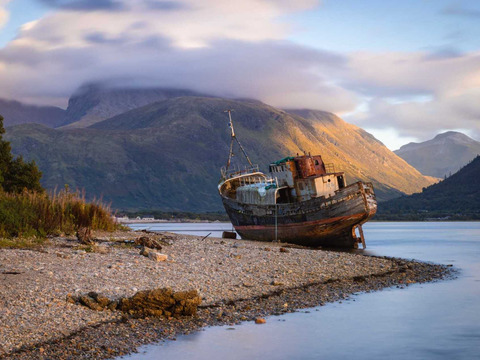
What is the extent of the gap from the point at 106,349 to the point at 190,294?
139 inches

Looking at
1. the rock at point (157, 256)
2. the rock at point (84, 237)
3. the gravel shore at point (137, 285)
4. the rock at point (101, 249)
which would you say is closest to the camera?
the gravel shore at point (137, 285)

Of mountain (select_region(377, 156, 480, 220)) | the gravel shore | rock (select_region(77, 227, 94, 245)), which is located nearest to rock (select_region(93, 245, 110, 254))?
the gravel shore

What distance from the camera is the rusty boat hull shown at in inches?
1775

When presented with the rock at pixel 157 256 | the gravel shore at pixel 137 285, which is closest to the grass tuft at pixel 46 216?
the gravel shore at pixel 137 285

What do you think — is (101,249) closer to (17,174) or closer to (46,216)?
(46,216)

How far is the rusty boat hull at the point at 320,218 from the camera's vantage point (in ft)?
148

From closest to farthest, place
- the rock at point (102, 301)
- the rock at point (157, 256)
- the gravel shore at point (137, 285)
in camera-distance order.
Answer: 1. the gravel shore at point (137, 285)
2. the rock at point (102, 301)
3. the rock at point (157, 256)

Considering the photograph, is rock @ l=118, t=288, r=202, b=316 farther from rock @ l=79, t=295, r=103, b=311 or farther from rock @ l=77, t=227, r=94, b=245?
rock @ l=77, t=227, r=94, b=245

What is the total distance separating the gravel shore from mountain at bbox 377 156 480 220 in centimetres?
12071

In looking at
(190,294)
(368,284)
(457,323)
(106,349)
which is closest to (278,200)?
(368,284)

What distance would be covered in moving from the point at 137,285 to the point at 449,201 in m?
147

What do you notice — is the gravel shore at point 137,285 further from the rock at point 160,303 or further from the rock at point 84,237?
the rock at point 84,237

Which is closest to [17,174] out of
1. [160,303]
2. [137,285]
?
[137,285]

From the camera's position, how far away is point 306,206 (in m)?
45.7
